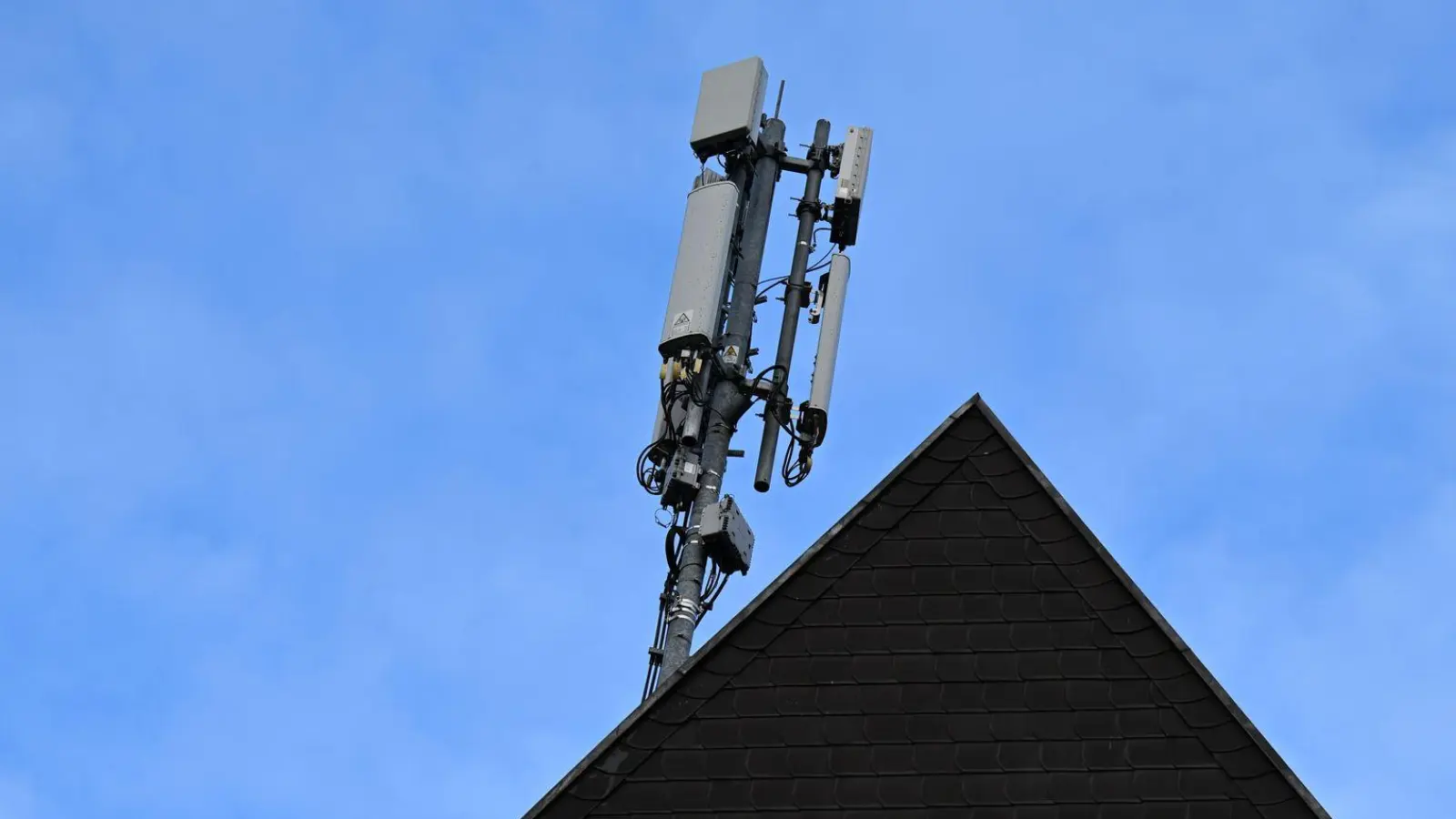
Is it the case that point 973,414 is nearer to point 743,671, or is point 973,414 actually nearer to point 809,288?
point 743,671

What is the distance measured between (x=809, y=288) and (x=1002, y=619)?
1237 centimetres

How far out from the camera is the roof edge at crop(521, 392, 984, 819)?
10961 mm

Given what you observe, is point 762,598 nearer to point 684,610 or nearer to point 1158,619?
point 1158,619

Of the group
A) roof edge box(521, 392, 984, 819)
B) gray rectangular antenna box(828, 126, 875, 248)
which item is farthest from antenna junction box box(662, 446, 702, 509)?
roof edge box(521, 392, 984, 819)

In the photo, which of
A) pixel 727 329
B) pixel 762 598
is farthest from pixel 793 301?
pixel 762 598

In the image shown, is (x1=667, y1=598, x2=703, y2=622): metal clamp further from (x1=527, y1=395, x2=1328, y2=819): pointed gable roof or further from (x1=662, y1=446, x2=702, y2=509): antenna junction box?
(x1=527, y1=395, x2=1328, y2=819): pointed gable roof

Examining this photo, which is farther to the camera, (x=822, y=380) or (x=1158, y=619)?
(x=822, y=380)

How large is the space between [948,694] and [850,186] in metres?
13.6

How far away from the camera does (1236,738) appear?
10445mm

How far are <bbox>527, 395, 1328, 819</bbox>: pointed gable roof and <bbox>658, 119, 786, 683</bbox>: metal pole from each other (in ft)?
→ 25.3

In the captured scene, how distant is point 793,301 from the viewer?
23078mm

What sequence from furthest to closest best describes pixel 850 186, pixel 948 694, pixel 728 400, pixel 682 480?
pixel 850 186, pixel 728 400, pixel 682 480, pixel 948 694

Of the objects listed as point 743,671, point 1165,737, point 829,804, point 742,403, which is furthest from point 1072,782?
point 742,403

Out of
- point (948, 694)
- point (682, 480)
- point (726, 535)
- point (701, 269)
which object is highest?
point (701, 269)
